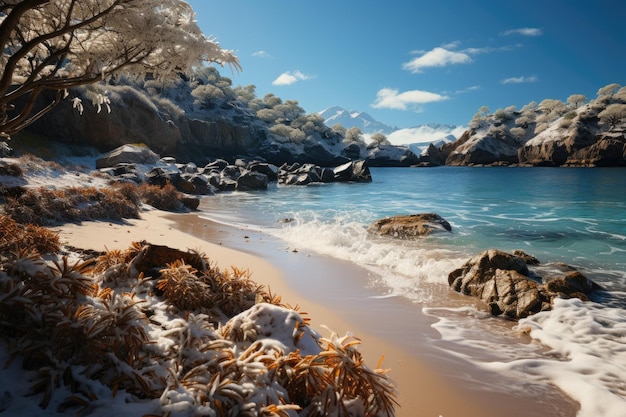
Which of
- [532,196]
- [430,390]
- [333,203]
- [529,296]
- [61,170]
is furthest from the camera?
[532,196]

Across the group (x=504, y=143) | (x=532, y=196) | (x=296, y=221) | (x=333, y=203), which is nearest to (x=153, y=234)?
(x=296, y=221)

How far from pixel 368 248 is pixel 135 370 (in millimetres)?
8314

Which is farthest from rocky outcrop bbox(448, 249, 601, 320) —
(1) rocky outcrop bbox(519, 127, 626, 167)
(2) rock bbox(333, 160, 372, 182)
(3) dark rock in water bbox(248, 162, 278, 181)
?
(1) rocky outcrop bbox(519, 127, 626, 167)

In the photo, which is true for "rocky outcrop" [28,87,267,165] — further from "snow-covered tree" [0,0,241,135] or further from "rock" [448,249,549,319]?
"rock" [448,249,549,319]

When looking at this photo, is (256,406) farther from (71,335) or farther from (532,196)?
(532,196)

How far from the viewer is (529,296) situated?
555 centimetres

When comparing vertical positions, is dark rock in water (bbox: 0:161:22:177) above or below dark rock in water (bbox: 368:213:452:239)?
above

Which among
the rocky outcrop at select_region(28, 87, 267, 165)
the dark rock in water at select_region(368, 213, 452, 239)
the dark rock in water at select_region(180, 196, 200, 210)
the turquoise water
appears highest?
the rocky outcrop at select_region(28, 87, 267, 165)

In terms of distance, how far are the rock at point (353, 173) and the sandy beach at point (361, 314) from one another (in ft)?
108

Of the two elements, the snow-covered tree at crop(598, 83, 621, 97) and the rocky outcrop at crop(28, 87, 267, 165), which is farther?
the snow-covered tree at crop(598, 83, 621, 97)

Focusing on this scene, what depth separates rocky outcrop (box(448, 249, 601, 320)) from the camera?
18.0 feet

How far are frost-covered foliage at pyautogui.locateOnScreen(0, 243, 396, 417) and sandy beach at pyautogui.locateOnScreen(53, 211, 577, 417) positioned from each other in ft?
3.27

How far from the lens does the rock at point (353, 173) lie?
43000 mm

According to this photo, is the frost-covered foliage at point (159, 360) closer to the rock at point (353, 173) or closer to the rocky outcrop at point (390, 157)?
the rock at point (353, 173)
